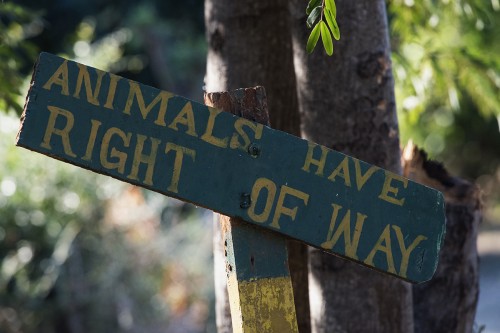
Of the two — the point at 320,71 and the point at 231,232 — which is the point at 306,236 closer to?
the point at 231,232

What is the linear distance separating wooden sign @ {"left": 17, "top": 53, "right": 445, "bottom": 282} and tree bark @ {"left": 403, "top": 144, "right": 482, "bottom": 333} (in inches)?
42.9

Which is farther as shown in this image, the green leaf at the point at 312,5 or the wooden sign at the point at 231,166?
the green leaf at the point at 312,5

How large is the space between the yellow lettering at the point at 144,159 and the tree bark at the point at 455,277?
5.22ft

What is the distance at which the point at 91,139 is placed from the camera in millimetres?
2133

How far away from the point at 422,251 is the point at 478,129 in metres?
11.9

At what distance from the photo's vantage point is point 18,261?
696 centimetres

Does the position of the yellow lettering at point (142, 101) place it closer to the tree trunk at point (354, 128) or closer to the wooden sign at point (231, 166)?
the wooden sign at point (231, 166)

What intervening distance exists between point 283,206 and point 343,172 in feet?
0.61

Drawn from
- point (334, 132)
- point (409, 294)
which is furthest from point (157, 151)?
point (409, 294)

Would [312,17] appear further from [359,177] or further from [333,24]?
[359,177]

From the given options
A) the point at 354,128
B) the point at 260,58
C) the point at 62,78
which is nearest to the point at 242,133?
the point at 62,78

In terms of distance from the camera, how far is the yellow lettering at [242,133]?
220 cm

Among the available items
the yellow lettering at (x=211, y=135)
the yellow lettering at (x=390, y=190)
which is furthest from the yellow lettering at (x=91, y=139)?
the yellow lettering at (x=390, y=190)

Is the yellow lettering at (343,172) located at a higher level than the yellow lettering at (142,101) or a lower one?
lower
